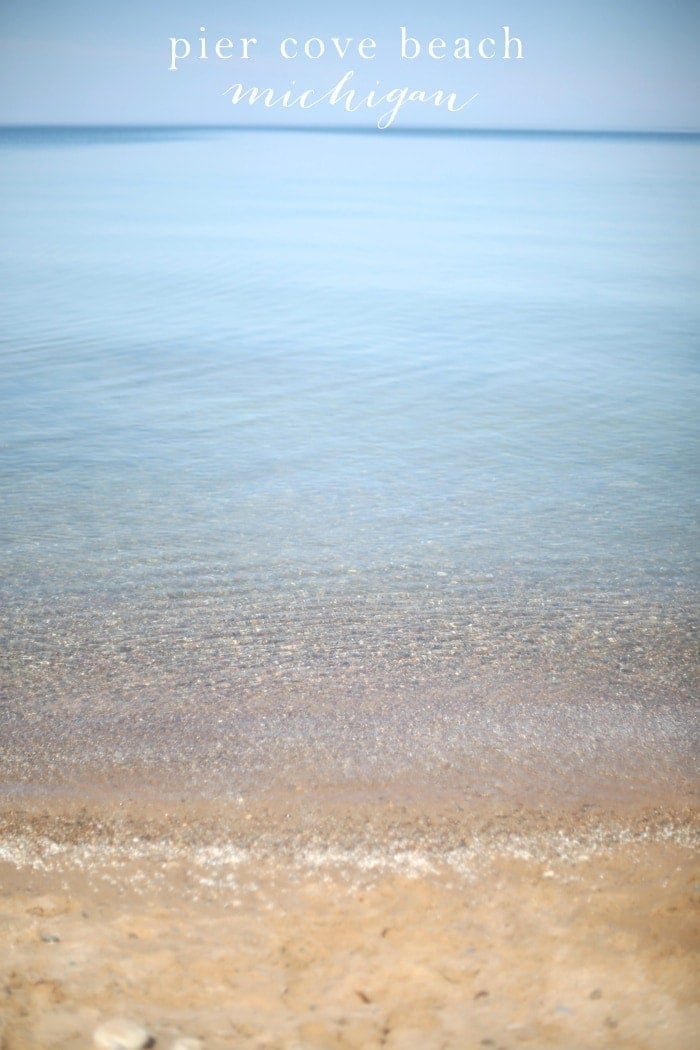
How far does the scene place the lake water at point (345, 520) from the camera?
2.39 m

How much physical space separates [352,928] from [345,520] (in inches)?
85.0

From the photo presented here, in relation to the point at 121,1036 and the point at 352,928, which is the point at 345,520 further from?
the point at 121,1036

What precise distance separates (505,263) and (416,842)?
902 cm

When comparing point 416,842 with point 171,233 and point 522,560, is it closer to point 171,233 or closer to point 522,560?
point 522,560

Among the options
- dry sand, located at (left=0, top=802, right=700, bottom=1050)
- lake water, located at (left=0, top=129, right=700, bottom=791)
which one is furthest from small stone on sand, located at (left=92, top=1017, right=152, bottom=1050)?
lake water, located at (left=0, top=129, right=700, bottom=791)

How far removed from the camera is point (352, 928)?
5.49 ft

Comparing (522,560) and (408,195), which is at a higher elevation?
(408,195)

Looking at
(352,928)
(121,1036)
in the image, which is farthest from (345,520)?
(121,1036)

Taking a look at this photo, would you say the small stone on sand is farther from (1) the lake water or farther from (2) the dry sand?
(1) the lake water

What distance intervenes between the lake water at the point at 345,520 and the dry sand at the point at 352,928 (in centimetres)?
24

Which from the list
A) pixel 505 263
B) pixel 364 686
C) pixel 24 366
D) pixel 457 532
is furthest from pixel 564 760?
pixel 505 263

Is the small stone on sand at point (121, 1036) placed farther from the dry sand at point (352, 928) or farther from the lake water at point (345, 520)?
the lake water at point (345, 520)

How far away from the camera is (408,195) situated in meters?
17.8

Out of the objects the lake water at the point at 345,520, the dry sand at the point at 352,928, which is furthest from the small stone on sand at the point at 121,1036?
the lake water at the point at 345,520
